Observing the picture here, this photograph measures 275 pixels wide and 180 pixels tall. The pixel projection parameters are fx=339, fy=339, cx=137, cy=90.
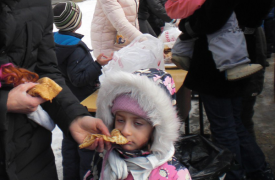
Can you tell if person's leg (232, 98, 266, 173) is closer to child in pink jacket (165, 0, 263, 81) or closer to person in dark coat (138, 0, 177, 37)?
child in pink jacket (165, 0, 263, 81)

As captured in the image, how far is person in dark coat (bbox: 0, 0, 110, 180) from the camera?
1.23 metres

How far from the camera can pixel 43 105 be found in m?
1.49

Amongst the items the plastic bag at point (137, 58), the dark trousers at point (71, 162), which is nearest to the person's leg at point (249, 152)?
the plastic bag at point (137, 58)

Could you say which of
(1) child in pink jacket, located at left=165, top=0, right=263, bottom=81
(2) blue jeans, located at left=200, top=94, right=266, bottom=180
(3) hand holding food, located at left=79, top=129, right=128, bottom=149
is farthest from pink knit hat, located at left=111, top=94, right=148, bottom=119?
(2) blue jeans, located at left=200, top=94, right=266, bottom=180

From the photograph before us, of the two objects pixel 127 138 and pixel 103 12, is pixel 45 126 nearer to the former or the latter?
pixel 127 138

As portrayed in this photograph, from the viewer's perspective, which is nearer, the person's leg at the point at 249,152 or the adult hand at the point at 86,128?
the adult hand at the point at 86,128

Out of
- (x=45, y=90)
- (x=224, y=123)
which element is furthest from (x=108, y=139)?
(x=224, y=123)

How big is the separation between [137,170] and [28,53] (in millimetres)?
761

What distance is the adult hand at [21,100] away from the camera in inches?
47.6

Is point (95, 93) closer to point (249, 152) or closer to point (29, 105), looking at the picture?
point (249, 152)

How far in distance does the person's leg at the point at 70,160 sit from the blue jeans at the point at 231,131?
1.22 meters

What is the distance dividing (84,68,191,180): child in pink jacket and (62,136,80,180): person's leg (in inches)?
53.8

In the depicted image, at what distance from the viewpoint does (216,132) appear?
2729mm

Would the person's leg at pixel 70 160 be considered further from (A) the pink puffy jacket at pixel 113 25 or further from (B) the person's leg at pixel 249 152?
(B) the person's leg at pixel 249 152
